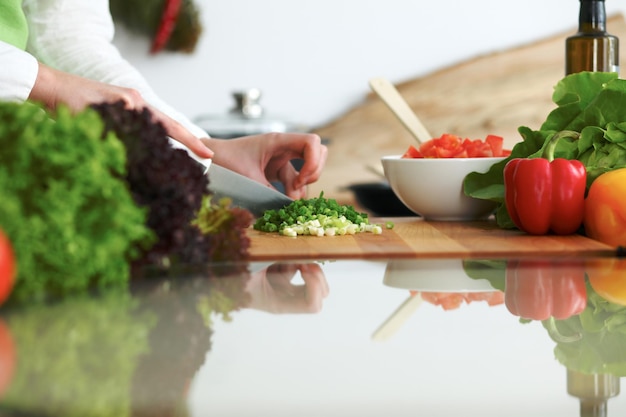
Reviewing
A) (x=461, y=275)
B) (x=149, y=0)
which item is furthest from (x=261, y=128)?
(x=461, y=275)

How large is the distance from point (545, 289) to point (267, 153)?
31.1 inches

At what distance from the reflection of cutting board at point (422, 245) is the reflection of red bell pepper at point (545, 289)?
10 centimetres

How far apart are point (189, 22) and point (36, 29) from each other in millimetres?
1152

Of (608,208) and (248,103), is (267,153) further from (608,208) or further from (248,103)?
(248,103)

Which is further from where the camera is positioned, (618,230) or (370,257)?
(618,230)

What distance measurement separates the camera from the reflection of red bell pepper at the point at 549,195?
1159 mm

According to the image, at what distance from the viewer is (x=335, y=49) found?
3.02m

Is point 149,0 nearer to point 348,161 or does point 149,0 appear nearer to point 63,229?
point 348,161

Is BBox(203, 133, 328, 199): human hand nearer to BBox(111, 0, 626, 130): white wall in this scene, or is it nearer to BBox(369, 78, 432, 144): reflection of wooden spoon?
BBox(369, 78, 432, 144): reflection of wooden spoon

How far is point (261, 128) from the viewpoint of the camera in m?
2.46

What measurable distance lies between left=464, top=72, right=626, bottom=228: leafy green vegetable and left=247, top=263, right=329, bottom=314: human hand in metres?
0.50

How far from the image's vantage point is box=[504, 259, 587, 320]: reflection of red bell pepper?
0.63 meters

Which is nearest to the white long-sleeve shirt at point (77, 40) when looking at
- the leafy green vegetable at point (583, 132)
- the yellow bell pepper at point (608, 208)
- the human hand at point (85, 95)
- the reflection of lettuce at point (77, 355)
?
the human hand at point (85, 95)

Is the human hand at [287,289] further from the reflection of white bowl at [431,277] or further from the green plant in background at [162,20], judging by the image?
the green plant in background at [162,20]
